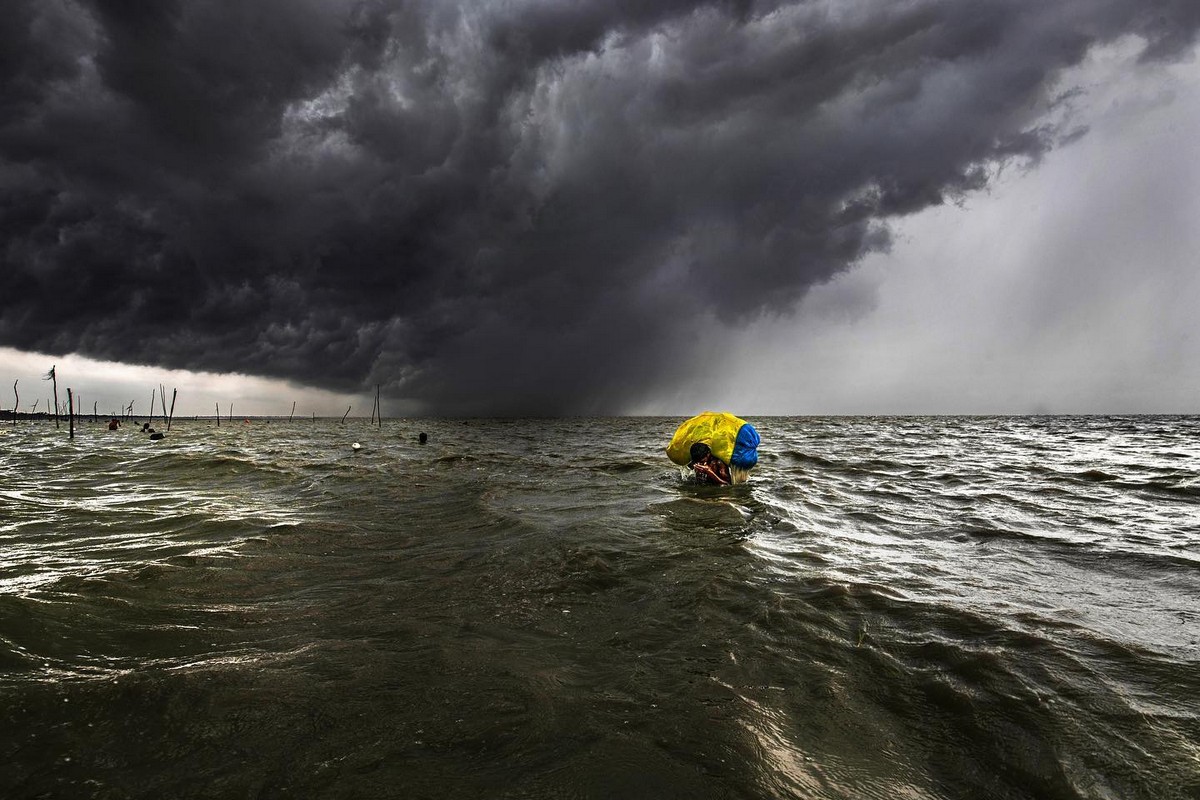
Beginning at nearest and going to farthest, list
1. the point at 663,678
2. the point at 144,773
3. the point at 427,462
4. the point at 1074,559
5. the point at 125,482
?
the point at 144,773 < the point at 663,678 < the point at 1074,559 < the point at 125,482 < the point at 427,462

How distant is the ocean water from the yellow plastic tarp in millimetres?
4918

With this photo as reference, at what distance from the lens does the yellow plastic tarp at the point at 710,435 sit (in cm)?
1349

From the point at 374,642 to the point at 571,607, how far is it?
5.34 ft

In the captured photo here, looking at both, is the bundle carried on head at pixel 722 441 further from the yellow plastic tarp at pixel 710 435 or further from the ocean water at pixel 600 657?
the ocean water at pixel 600 657

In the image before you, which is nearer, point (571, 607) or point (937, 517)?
point (571, 607)

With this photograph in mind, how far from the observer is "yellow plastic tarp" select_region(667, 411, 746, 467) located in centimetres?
1349

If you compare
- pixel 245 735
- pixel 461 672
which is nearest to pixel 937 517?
pixel 461 672

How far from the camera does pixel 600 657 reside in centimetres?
364

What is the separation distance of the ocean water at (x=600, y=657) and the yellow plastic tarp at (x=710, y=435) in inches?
194

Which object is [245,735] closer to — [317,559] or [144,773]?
[144,773]

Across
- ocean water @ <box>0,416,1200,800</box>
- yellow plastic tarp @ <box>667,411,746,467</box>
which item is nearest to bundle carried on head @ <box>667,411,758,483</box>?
yellow plastic tarp @ <box>667,411,746,467</box>

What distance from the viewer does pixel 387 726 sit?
2.70m

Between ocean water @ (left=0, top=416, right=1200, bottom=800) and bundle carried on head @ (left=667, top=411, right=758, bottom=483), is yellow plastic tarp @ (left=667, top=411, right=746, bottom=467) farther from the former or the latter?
ocean water @ (left=0, top=416, right=1200, bottom=800)

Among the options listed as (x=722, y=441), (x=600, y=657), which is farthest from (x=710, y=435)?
(x=600, y=657)
